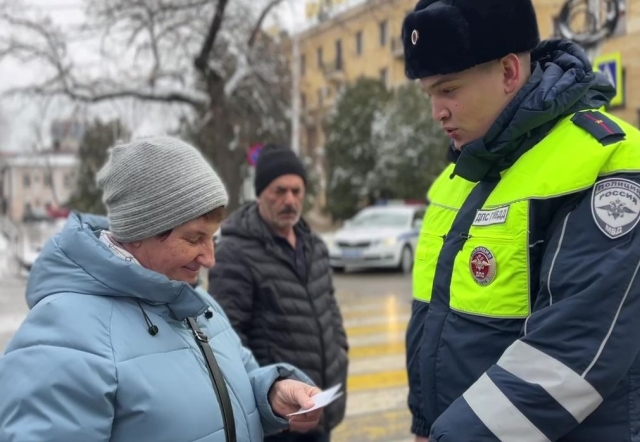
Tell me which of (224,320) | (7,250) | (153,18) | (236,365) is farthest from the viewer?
(7,250)

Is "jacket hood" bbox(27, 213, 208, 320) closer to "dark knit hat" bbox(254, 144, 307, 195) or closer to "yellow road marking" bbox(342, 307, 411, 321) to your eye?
"dark knit hat" bbox(254, 144, 307, 195)

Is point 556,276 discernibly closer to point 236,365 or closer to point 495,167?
point 495,167

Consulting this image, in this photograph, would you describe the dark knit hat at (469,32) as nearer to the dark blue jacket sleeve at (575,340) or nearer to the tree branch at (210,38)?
the dark blue jacket sleeve at (575,340)

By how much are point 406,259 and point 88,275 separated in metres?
14.5

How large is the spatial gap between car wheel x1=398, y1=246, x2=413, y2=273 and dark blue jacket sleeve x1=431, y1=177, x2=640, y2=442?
14.4 metres

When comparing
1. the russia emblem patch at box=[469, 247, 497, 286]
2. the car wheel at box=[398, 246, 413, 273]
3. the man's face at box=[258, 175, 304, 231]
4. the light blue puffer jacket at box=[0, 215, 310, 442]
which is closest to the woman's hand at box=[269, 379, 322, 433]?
the light blue puffer jacket at box=[0, 215, 310, 442]

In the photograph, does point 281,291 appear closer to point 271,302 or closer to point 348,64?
point 271,302

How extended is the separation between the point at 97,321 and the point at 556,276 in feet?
3.60

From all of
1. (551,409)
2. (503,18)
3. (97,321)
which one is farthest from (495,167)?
(97,321)

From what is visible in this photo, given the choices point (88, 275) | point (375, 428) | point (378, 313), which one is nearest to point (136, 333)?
point (88, 275)

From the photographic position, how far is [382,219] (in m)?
16.8

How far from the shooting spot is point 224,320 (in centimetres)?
231

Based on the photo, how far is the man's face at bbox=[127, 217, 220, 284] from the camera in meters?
1.95

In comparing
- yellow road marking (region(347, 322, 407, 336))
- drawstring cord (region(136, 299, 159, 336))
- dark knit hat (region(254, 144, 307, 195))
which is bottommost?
yellow road marking (region(347, 322, 407, 336))
